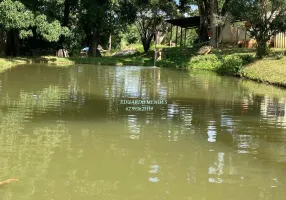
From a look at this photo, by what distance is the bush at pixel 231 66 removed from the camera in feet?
66.0

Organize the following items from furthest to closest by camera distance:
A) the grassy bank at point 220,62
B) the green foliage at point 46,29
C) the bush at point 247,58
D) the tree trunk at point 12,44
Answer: the tree trunk at point 12,44
the green foliage at point 46,29
the bush at point 247,58
the grassy bank at point 220,62

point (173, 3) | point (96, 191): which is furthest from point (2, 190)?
point (173, 3)

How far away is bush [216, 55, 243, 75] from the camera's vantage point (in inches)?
792

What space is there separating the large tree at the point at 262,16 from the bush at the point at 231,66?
1.23 metres

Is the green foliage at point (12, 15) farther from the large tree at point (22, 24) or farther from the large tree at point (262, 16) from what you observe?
the large tree at point (262, 16)

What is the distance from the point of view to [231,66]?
818 inches

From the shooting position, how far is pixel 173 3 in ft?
108

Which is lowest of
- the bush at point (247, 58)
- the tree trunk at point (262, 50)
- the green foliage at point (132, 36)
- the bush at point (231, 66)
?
the bush at point (231, 66)

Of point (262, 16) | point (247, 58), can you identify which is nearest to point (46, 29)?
point (247, 58)

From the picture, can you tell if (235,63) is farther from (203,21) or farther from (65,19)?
(65,19)

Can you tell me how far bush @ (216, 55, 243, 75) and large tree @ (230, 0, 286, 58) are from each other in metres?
1.23

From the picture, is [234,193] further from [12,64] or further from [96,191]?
[12,64]

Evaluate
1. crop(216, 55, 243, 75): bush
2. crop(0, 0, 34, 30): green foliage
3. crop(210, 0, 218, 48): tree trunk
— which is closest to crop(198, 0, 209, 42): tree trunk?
crop(210, 0, 218, 48): tree trunk

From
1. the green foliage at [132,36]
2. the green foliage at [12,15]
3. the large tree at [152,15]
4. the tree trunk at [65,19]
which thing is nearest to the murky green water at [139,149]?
the green foliage at [12,15]
